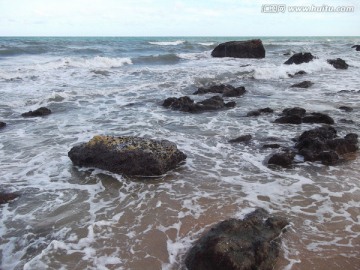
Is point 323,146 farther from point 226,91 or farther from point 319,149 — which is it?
point 226,91

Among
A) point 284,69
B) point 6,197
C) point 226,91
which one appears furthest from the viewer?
point 284,69

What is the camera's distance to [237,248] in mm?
3537

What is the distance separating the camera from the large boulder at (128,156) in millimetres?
5887

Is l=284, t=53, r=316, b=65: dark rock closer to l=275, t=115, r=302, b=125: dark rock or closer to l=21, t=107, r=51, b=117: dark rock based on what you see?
l=275, t=115, r=302, b=125: dark rock

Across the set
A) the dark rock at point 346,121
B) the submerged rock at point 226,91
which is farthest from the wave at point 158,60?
the dark rock at point 346,121

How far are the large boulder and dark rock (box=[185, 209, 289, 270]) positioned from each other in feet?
7.17

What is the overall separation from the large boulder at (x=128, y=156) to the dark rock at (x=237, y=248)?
2185mm

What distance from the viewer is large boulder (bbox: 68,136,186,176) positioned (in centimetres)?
589

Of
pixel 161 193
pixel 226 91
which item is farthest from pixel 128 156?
pixel 226 91

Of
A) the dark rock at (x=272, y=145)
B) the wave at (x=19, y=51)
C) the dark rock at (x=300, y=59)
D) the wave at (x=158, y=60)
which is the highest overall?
the wave at (x=19, y=51)

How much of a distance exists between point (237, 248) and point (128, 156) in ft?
9.63

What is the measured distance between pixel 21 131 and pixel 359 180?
7.21 meters

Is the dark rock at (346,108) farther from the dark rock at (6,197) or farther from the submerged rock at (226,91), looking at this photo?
the dark rock at (6,197)

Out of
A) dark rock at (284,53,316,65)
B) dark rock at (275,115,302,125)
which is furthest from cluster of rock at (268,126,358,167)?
dark rock at (284,53,316,65)
